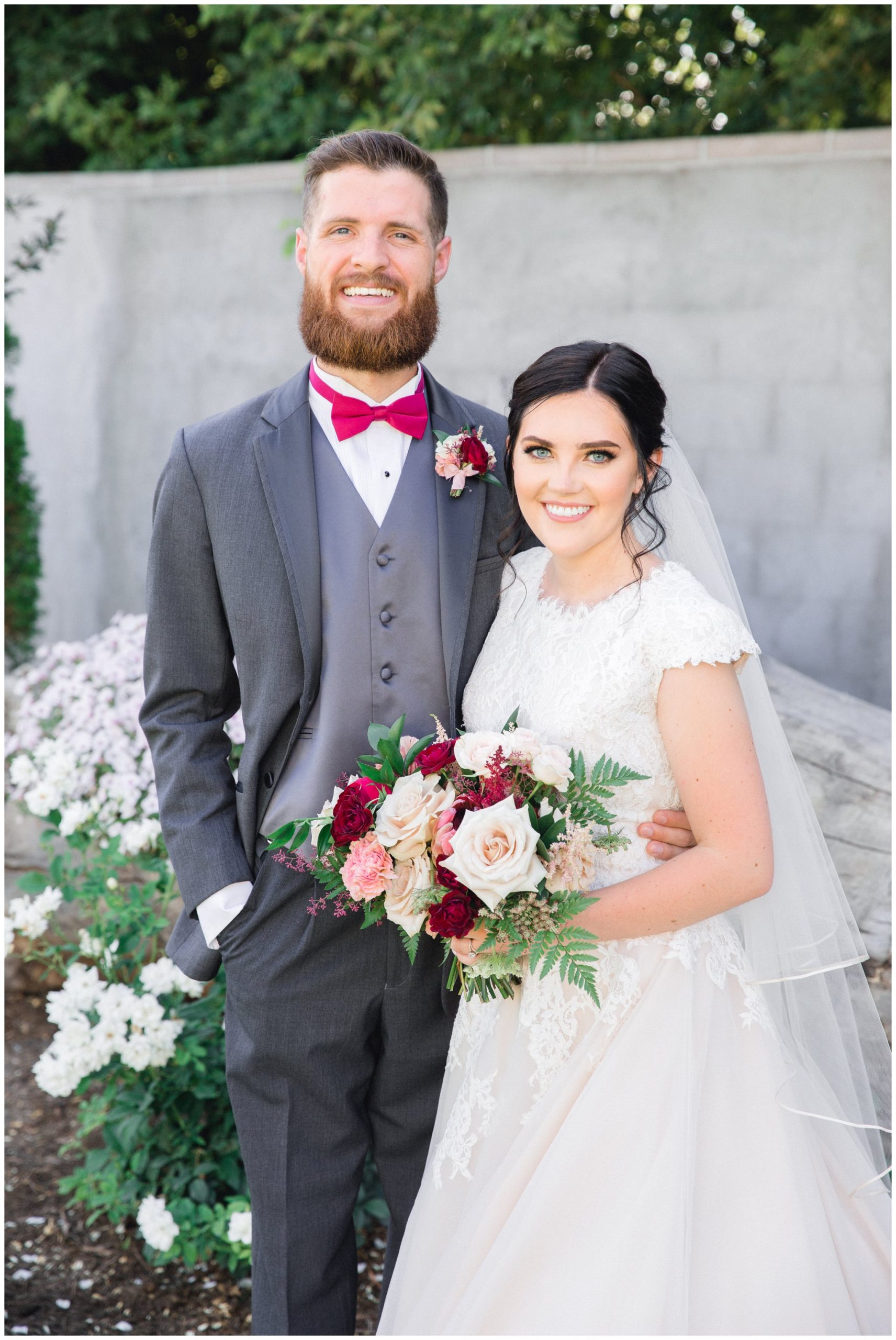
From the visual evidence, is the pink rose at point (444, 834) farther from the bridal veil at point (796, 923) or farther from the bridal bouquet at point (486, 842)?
the bridal veil at point (796, 923)

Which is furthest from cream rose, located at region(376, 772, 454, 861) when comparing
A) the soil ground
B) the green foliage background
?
the green foliage background

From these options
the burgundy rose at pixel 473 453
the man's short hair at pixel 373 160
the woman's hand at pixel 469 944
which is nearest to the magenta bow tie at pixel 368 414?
the burgundy rose at pixel 473 453

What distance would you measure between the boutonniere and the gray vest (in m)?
0.10

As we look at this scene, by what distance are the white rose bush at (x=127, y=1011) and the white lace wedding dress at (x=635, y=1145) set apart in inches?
38.4

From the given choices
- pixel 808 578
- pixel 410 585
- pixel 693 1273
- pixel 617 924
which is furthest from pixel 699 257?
pixel 693 1273

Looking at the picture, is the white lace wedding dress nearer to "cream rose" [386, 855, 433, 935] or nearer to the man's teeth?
the man's teeth

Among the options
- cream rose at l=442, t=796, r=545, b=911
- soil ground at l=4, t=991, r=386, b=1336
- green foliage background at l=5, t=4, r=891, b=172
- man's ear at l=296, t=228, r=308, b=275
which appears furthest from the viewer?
green foliage background at l=5, t=4, r=891, b=172

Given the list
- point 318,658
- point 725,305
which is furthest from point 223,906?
point 725,305

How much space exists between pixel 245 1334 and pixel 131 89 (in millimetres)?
6955

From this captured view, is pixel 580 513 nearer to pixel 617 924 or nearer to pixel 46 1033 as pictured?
pixel 617 924

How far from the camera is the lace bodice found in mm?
1878

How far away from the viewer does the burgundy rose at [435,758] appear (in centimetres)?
187

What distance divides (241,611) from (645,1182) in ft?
4.03

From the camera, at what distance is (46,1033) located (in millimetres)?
3889
